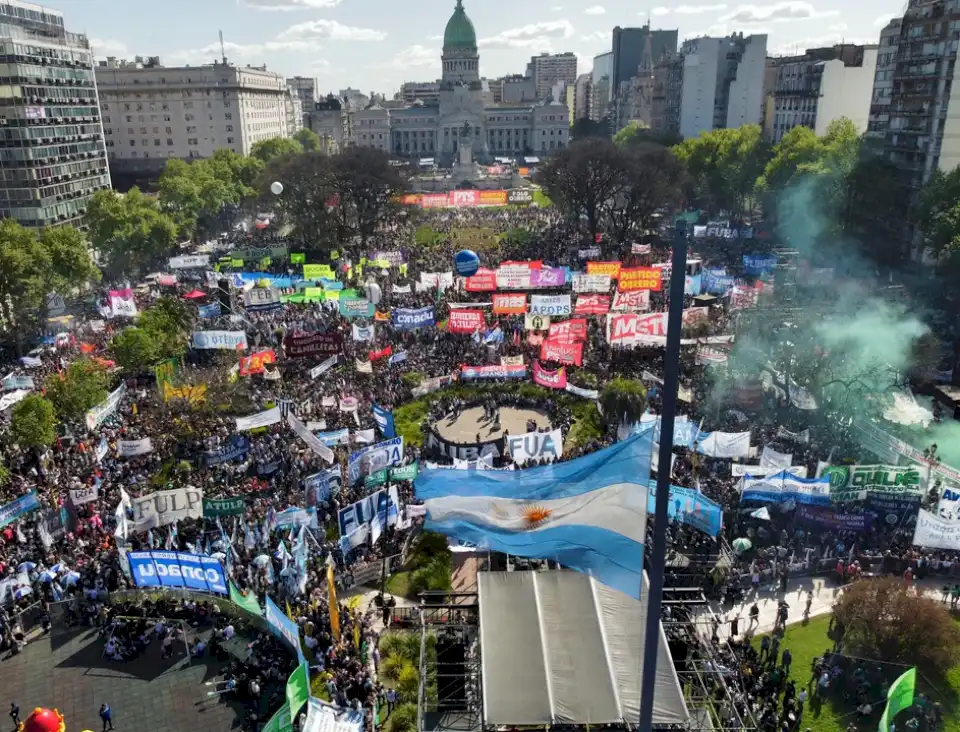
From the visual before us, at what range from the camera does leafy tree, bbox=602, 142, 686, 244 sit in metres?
66.4

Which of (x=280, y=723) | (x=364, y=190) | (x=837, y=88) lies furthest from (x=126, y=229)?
(x=837, y=88)

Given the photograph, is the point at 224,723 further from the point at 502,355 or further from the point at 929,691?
the point at 502,355

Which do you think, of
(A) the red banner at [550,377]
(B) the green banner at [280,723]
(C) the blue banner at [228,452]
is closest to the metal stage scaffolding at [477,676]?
(B) the green banner at [280,723]

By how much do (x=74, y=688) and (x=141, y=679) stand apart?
1.46 m

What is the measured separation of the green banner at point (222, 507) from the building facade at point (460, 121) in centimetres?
15915

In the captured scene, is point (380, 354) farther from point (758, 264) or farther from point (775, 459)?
point (758, 264)

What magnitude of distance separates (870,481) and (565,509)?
15.1 meters

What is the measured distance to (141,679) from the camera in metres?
18.4

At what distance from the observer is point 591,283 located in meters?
44.9

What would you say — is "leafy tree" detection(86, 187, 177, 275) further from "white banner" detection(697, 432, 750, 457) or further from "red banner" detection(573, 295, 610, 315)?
→ "white banner" detection(697, 432, 750, 457)

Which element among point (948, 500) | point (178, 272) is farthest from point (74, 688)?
point (178, 272)

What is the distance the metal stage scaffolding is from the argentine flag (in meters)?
3.39

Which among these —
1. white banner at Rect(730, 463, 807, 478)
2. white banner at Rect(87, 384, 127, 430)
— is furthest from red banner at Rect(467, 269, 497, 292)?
white banner at Rect(730, 463, 807, 478)

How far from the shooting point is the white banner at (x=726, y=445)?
2628cm
